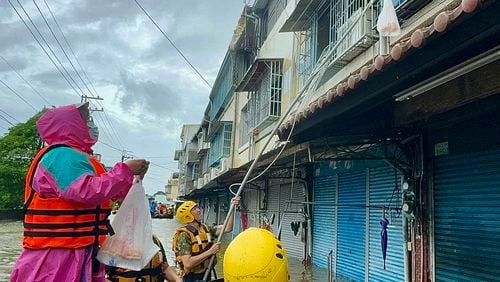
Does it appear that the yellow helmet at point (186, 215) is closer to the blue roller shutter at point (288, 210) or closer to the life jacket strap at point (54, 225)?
the life jacket strap at point (54, 225)

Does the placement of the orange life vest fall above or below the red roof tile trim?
below

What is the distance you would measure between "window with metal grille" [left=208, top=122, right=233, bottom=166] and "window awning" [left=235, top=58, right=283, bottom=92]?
21.6ft

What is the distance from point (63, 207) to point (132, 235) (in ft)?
1.69

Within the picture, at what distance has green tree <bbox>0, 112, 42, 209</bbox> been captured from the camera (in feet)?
125

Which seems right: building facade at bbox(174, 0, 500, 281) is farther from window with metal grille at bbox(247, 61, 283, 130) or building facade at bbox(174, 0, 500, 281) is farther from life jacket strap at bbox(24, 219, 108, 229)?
life jacket strap at bbox(24, 219, 108, 229)

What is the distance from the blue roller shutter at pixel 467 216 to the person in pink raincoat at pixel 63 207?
434 centimetres

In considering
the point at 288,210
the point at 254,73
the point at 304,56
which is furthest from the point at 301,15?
the point at 288,210

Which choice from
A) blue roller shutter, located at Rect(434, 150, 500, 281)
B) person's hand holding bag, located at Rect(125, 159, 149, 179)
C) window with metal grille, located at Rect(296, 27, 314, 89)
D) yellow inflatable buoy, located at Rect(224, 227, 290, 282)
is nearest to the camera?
person's hand holding bag, located at Rect(125, 159, 149, 179)

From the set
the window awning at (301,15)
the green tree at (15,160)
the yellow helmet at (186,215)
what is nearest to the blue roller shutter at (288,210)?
the window awning at (301,15)

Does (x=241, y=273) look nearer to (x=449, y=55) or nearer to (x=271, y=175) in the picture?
(x=449, y=55)

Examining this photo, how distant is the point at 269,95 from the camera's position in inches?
568

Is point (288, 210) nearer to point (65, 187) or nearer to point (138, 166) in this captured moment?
point (138, 166)

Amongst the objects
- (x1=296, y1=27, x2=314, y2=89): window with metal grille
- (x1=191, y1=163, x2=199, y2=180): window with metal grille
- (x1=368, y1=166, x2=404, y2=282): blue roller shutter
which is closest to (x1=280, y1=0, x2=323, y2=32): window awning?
(x1=296, y1=27, x2=314, y2=89): window with metal grille

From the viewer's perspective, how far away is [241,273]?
2977 millimetres
